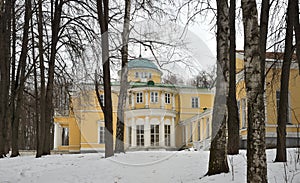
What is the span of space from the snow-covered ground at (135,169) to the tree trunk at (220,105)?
13.4 inches

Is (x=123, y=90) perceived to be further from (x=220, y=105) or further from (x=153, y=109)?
(x=220, y=105)

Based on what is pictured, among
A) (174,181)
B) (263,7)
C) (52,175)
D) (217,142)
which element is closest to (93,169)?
(52,175)

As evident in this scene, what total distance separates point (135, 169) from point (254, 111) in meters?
5.07

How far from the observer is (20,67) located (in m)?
19.4

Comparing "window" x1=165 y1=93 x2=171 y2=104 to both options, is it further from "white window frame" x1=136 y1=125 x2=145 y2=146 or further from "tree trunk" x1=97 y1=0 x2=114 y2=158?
"tree trunk" x1=97 y1=0 x2=114 y2=158

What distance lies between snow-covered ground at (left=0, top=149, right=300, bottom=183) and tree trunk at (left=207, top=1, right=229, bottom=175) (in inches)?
13.4

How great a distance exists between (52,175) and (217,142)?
4.51 m

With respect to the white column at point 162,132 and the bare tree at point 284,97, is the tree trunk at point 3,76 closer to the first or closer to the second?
the white column at point 162,132

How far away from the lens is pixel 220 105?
906 centimetres

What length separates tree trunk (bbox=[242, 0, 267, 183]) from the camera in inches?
251

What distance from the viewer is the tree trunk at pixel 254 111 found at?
6.38 metres

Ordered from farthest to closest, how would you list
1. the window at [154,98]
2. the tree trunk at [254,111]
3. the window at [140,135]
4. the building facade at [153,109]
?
the window at [154,98], the window at [140,135], the building facade at [153,109], the tree trunk at [254,111]

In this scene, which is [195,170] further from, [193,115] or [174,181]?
[193,115]

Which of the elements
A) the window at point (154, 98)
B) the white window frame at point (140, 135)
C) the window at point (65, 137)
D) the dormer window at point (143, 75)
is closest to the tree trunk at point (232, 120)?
the white window frame at point (140, 135)
